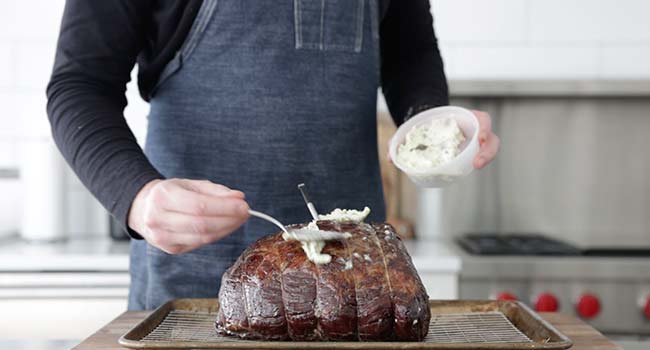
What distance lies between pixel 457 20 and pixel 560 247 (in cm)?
83

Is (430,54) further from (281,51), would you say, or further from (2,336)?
(2,336)

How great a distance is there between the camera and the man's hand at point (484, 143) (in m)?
1.15

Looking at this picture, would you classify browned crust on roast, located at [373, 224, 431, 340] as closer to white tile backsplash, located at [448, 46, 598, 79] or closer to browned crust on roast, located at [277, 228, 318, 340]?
browned crust on roast, located at [277, 228, 318, 340]

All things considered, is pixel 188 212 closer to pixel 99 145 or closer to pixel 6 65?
pixel 99 145

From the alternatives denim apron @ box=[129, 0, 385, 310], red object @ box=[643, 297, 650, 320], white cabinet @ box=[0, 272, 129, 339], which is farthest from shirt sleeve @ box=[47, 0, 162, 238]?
red object @ box=[643, 297, 650, 320]

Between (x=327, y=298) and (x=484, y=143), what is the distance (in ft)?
1.35

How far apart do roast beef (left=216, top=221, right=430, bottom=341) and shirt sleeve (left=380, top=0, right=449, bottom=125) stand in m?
0.52

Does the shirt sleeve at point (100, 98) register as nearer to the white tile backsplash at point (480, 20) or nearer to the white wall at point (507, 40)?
the white wall at point (507, 40)

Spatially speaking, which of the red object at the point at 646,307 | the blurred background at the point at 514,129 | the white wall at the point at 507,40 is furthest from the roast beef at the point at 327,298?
the white wall at the point at 507,40

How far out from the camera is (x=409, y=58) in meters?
1.47

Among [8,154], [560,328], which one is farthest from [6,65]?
[560,328]

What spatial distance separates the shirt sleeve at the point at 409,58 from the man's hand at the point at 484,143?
22 centimetres

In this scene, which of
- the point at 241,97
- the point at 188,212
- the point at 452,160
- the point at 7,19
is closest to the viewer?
the point at 188,212

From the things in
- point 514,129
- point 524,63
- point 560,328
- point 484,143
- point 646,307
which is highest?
point 524,63
